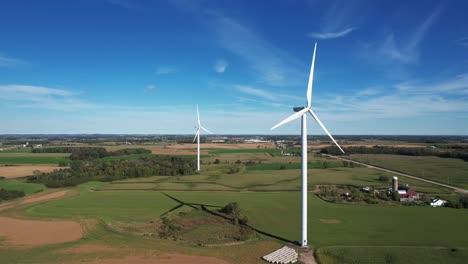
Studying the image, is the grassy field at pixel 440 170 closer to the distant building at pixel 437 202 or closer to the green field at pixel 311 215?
the distant building at pixel 437 202

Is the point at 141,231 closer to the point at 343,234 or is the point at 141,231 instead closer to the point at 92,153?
the point at 343,234

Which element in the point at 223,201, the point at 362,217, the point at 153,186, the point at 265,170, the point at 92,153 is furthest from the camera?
the point at 92,153

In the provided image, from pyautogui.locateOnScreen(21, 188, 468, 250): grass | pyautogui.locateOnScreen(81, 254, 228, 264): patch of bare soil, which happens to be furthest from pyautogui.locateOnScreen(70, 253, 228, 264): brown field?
pyautogui.locateOnScreen(21, 188, 468, 250): grass

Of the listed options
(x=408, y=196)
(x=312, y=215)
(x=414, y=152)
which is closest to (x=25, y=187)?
(x=312, y=215)

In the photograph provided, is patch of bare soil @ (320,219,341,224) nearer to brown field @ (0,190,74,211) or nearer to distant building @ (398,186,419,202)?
distant building @ (398,186,419,202)

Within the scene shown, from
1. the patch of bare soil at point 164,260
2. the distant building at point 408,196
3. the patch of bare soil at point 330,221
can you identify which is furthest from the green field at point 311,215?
the patch of bare soil at point 164,260

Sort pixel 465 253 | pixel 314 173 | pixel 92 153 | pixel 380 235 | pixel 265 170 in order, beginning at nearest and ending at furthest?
pixel 465 253
pixel 380 235
pixel 314 173
pixel 265 170
pixel 92 153

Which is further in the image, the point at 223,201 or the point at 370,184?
the point at 370,184

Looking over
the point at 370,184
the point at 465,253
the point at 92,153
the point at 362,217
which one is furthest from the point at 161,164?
the point at 465,253
